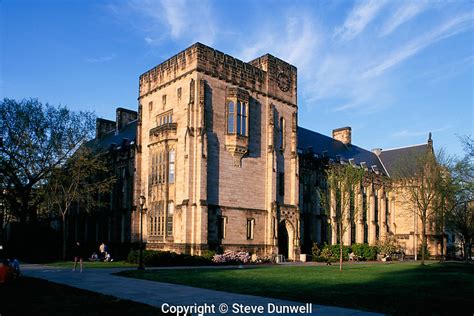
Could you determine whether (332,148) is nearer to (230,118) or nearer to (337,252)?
(337,252)

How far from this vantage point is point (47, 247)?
41.2m

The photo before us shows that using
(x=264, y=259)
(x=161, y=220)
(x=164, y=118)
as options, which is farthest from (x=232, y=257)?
(x=164, y=118)

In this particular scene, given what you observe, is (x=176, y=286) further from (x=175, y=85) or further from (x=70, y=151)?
(x=70, y=151)

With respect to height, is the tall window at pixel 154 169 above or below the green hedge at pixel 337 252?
above

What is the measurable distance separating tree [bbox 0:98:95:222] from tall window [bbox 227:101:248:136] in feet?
47.4

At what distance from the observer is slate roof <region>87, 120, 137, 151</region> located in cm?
5524

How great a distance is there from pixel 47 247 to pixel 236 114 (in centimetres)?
2111

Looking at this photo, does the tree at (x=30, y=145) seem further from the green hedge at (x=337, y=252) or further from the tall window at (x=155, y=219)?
the green hedge at (x=337, y=252)

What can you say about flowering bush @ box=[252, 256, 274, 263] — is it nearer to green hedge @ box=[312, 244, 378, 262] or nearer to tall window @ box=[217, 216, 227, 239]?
tall window @ box=[217, 216, 227, 239]

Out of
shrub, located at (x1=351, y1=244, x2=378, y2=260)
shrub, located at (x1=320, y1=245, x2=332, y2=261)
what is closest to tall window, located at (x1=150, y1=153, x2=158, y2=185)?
shrub, located at (x1=320, y1=245, x2=332, y2=261)

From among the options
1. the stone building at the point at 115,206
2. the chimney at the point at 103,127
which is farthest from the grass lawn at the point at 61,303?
the chimney at the point at 103,127

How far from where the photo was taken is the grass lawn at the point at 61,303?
38.3 ft

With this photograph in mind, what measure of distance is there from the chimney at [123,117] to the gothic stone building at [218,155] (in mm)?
17767

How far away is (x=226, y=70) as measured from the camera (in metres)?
39.6
